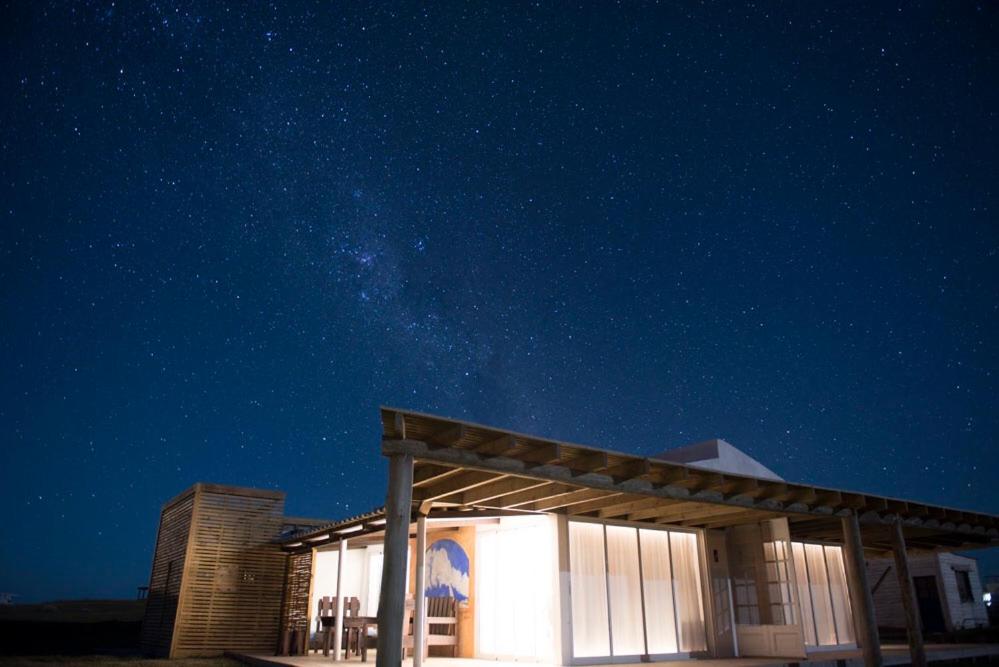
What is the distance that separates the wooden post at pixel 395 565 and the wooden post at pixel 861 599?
8.41m

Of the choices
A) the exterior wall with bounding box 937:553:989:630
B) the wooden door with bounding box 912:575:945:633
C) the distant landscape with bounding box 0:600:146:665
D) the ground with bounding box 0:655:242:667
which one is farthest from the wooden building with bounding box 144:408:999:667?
the wooden door with bounding box 912:575:945:633

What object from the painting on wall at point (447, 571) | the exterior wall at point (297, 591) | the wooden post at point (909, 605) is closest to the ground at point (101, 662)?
the exterior wall at point (297, 591)

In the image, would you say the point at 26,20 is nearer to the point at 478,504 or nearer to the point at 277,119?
the point at 277,119

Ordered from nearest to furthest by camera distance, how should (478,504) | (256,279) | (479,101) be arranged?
(478,504), (479,101), (256,279)

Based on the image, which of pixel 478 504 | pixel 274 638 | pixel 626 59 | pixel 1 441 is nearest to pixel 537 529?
pixel 478 504

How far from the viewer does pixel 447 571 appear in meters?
13.0

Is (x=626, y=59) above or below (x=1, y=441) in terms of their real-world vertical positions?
above

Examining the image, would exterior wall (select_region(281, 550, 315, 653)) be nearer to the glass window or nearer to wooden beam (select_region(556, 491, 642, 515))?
wooden beam (select_region(556, 491, 642, 515))

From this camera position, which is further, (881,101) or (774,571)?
(881,101)

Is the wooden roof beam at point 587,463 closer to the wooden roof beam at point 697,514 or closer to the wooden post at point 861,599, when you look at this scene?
the wooden roof beam at point 697,514

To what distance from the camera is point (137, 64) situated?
1620cm

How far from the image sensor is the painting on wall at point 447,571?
1279 centimetres

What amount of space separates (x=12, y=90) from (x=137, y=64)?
6525 mm

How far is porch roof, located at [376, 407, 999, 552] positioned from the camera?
7082 mm
